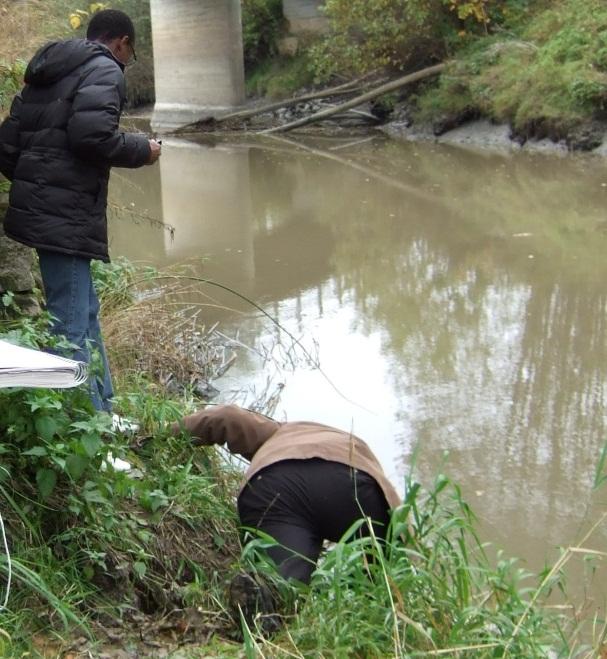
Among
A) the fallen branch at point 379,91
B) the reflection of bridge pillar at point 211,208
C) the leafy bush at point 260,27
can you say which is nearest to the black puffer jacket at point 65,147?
the reflection of bridge pillar at point 211,208

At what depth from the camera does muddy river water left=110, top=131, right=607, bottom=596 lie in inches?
194

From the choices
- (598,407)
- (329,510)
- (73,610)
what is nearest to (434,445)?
(598,407)

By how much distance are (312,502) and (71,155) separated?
5.39 ft

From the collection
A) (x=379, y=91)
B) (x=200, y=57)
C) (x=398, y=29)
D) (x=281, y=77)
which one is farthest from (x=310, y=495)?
(x=281, y=77)

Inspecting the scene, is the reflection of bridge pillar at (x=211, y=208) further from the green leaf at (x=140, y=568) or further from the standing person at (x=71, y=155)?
the green leaf at (x=140, y=568)

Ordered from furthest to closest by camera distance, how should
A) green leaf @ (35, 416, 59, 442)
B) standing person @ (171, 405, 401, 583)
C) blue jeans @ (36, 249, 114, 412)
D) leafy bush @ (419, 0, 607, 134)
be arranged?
leafy bush @ (419, 0, 607, 134)
blue jeans @ (36, 249, 114, 412)
standing person @ (171, 405, 401, 583)
green leaf @ (35, 416, 59, 442)

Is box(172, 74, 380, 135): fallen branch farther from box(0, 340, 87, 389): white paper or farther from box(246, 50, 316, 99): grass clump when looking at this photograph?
box(0, 340, 87, 389): white paper

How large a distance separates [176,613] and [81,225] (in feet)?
5.25

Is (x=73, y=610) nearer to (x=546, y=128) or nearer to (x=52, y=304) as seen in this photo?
(x=52, y=304)

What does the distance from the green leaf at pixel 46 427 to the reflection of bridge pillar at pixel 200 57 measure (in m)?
21.1

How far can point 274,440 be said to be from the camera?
3.38 m

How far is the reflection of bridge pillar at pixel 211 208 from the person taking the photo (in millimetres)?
9242

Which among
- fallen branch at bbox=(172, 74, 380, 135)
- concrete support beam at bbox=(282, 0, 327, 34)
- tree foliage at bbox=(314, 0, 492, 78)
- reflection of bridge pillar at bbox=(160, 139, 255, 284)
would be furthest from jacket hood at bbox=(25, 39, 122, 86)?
concrete support beam at bbox=(282, 0, 327, 34)

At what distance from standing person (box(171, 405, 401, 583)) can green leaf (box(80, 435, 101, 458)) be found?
2.01 feet
